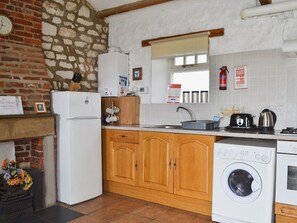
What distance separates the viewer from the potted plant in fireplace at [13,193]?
2523mm

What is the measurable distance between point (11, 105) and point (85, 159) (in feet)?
3.40

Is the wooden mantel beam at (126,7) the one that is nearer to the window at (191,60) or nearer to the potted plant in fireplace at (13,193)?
the window at (191,60)

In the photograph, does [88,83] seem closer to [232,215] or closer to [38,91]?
[38,91]

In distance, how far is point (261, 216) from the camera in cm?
230

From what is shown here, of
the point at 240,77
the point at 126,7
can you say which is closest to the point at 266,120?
the point at 240,77

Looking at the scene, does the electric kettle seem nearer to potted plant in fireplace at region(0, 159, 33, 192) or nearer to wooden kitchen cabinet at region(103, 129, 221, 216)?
wooden kitchen cabinet at region(103, 129, 221, 216)

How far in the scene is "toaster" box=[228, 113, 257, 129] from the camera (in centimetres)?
281

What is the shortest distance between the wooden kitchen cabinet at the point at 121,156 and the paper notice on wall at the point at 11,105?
3.70ft

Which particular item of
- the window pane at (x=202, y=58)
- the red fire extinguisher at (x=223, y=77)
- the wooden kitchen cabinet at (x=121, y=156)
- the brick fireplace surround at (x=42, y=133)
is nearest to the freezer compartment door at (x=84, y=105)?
the brick fireplace surround at (x=42, y=133)

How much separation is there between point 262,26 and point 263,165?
1609 millimetres

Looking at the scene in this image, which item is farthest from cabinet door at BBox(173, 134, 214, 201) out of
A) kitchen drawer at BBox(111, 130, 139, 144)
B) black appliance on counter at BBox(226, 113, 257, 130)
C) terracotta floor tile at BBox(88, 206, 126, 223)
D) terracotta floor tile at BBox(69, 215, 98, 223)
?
terracotta floor tile at BBox(69, 215, 98, 223)

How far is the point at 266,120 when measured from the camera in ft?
8.80

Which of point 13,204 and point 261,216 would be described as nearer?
point 261,216

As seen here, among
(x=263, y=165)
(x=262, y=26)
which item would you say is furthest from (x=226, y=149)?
(x=262, y=26)
